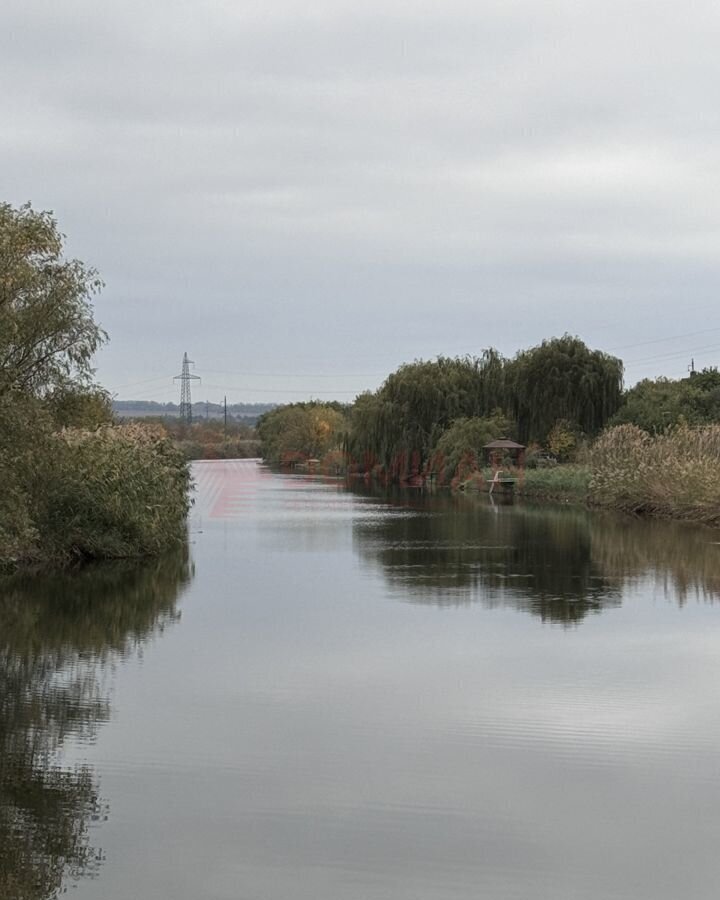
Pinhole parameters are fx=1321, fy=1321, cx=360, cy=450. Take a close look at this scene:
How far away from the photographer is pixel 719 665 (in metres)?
13.5

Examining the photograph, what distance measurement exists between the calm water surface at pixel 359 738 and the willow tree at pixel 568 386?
33.3 metres

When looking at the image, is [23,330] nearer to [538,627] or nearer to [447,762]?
[538,627]

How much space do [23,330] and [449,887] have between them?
10526 millimetres

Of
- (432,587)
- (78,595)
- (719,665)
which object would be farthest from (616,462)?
(719,665)

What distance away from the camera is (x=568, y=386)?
54.7 m

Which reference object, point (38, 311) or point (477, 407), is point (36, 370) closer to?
point (38, 311)

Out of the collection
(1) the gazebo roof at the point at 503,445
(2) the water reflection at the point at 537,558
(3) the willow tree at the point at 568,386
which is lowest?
(2) the water reflection at the point at 537,558

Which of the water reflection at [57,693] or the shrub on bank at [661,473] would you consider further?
the shrub on bank at [661,473]

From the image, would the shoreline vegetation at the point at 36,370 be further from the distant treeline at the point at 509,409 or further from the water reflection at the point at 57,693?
the distant treeline at the point at 509,409

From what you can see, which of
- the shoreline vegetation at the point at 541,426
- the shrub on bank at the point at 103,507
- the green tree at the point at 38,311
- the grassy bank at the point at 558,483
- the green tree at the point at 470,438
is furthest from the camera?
the green tree at the point at 470,438

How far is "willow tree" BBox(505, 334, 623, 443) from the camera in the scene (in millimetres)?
54375

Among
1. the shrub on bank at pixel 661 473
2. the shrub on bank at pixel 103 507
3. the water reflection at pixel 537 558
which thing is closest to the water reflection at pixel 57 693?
the shrub on bank at pixel 103 507

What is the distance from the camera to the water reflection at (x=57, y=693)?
756 centimetres

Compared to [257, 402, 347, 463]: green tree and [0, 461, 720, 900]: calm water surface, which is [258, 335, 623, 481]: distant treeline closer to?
[257, 402, 347, 463]: green tree
